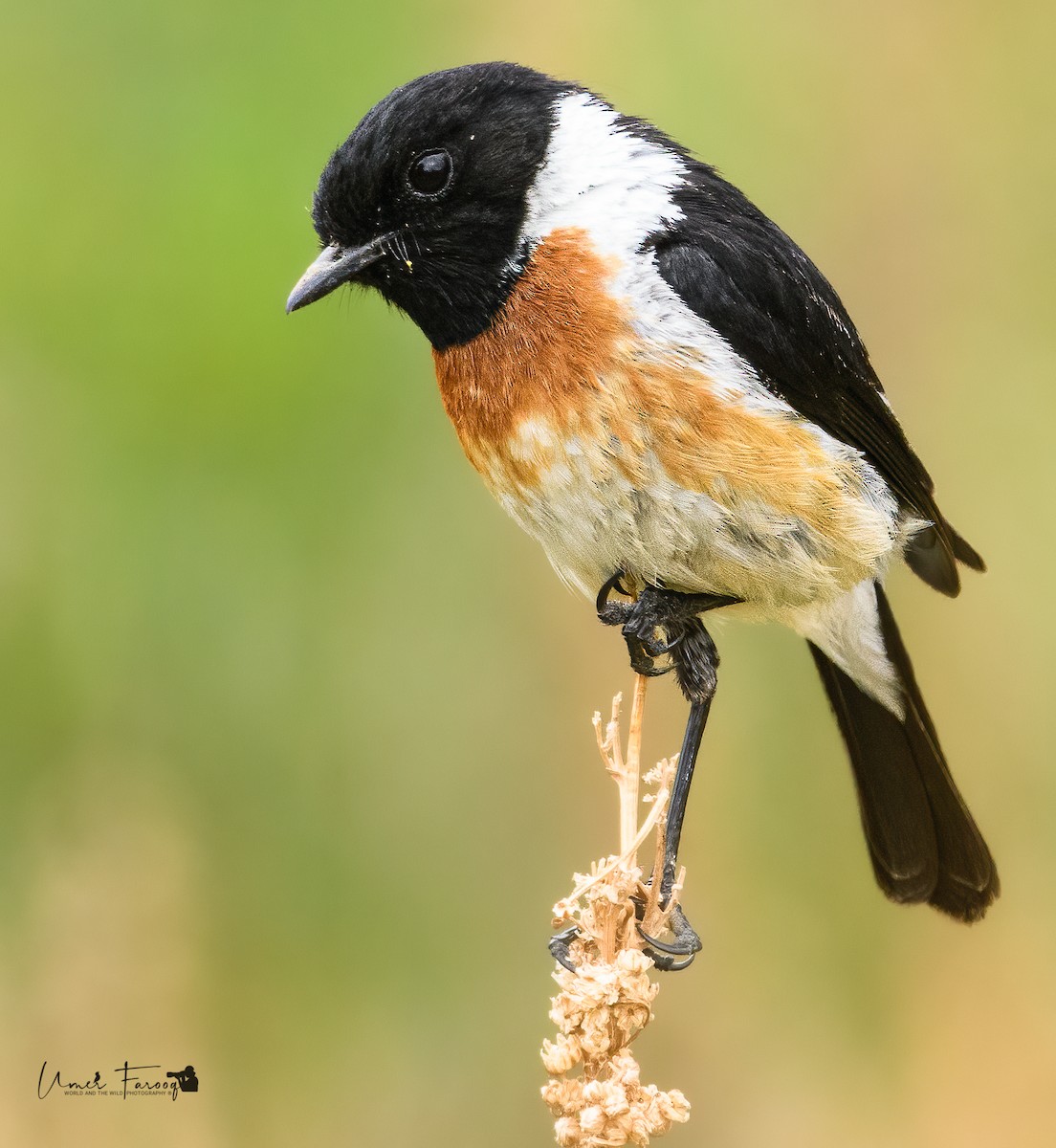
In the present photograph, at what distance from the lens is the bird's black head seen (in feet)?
10.2

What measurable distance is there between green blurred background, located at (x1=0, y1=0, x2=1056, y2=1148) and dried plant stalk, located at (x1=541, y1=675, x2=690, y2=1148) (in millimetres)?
1570

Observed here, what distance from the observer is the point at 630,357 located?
2936 millimetres

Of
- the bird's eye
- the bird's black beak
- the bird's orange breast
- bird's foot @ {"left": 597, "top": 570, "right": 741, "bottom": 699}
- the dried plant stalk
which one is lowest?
the dried plant stalk

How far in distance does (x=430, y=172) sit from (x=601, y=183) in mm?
349

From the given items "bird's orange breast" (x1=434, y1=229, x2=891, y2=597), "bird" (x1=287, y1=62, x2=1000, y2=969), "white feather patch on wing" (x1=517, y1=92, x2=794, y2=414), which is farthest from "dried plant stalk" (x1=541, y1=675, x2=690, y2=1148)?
"white feather patch on wing" (x1=517, y1=92, x2=794, y2=414)

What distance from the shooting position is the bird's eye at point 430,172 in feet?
10.3

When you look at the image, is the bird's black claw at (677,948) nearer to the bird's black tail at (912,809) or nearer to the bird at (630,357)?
the bird at (630,357)

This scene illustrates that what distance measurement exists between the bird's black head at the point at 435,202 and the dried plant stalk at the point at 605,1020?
3.68 ft

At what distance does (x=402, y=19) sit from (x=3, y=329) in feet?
4.50

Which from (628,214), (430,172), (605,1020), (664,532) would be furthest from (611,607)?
(605,1020)

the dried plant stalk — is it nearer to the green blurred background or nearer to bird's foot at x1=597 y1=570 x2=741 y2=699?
bird's foot at x1=597 y1=570 x2=741 y2=699

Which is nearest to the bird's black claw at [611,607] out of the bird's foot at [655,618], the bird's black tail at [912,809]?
the bird's foot at [655,618]

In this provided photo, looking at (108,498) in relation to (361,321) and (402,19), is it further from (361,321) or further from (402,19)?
(402,19)

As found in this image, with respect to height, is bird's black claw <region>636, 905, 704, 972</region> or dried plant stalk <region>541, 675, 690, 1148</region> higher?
bird's black claw <region>636, 905, 704, 972</region>
